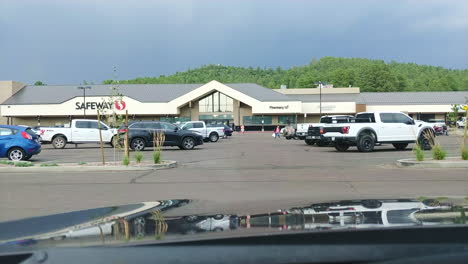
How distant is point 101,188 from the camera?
12.2 metres

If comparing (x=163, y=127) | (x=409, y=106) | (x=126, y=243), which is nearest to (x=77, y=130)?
(x=163, y=127)

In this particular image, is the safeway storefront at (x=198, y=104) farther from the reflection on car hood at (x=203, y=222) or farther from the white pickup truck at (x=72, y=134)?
the reflection on car hood at (x=203, y=222)

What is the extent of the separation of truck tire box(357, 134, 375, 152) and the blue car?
14339 mm

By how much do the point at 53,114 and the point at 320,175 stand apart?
67.2 metres

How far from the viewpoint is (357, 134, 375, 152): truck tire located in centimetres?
2408

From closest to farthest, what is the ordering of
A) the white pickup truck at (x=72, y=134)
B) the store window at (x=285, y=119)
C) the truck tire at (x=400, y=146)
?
the truck tire at (x=400, y=146), the white pickup truck at (x=72, y=134), the store window at (x=285, y=119)

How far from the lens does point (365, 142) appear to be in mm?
24172

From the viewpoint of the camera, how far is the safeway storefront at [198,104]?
7488 centimetres

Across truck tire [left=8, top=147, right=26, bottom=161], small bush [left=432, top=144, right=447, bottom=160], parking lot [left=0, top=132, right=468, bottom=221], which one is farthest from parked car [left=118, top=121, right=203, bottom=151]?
small bush [left=432, top=144, right=447, bottom=160]

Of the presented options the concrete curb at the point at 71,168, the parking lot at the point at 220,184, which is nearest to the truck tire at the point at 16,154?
the concrete curb at the point at 71,168

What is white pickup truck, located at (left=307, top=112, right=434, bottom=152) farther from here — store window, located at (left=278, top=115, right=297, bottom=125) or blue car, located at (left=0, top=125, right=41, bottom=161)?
store window, located at (left=278, top=115, right=297, bottom=125)

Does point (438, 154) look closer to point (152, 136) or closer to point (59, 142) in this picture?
point (152, 136)

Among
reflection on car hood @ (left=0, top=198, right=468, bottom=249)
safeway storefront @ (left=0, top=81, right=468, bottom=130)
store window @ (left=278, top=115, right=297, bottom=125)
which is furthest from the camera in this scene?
store window @ (left=278, top=115, right=297, bottom=125)

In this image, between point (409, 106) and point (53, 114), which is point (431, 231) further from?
point (409, 106)
